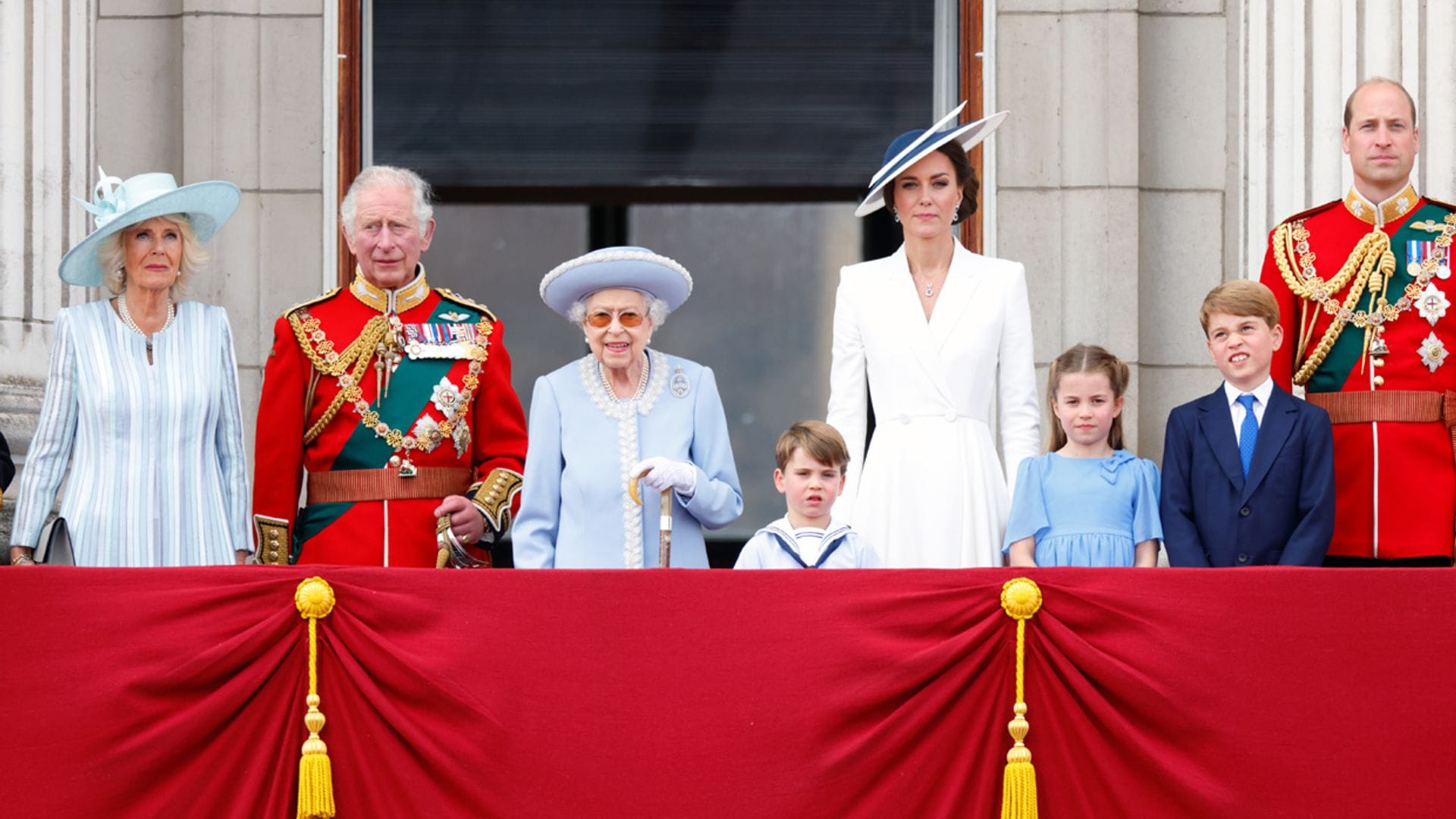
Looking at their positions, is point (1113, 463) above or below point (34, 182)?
below

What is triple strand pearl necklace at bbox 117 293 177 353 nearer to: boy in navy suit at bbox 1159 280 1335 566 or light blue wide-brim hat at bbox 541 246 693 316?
light blue wide-brim hat at bbox 541 246 693 316

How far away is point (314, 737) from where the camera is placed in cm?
437

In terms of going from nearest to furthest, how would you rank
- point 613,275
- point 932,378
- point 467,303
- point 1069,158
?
point 613,275 < point 932,378 < point 467,303 < point 1069,158

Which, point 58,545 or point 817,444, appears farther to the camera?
point 58,545

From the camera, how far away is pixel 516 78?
7980 mm

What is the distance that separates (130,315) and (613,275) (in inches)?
49.2

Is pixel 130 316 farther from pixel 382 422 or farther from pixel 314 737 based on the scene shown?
pixel 314 737

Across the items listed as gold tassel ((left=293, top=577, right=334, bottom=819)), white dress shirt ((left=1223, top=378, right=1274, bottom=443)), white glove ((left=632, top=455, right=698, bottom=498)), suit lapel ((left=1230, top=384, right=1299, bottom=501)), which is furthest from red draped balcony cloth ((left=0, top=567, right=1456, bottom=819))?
white dress shirt ((left=1223, top=378, right=1274, bottom=443))

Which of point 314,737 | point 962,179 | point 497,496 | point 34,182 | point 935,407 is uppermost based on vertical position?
point 34,182

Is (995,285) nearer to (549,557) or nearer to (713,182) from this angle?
(549,557)

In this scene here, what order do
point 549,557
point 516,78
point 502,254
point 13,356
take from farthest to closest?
point 502,254 < point 516,78 < point 13,356 < point 549,557

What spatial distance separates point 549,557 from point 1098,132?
3331mm

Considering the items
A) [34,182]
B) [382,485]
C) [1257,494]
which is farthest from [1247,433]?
[34,182]

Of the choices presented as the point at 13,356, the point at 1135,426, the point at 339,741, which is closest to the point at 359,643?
the point at 339,741
